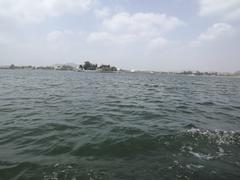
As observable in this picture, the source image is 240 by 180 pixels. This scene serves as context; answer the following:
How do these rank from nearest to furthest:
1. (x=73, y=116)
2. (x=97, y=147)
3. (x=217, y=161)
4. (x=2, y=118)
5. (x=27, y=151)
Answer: (x=217, y=161)
(x=27, y=151)
(x=97, y=147)
(x=2, y=118)
(x=73, y=116)

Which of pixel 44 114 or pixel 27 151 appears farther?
pixel 44 114

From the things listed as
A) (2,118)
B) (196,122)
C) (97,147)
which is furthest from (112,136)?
(2,118)

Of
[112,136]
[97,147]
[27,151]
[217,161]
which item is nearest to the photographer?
[217,161]

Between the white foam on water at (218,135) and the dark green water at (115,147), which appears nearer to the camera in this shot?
the dark green water at (115,147)

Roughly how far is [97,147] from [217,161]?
14.4ft

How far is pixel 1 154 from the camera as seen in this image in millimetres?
7309

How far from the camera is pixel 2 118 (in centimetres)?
1219

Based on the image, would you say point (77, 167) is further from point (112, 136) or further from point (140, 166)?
point (112, 136)

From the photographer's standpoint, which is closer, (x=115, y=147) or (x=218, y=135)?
(x=115, y=147)

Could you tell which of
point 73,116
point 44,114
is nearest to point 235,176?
point 73,116

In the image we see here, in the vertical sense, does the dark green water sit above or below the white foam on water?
Answer: below

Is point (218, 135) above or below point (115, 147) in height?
above

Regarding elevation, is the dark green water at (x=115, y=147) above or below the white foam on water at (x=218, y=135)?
→ below

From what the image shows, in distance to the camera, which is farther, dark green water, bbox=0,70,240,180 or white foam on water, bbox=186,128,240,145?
white foam on water, bbox=186,128,240,145
